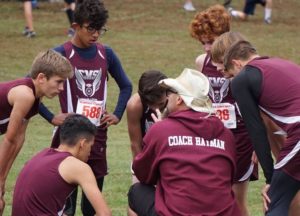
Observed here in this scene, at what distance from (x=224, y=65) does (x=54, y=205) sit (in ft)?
5.40

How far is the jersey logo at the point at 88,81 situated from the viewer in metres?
7.91

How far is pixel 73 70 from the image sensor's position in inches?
305

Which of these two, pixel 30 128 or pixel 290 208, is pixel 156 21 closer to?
pixel 30 128

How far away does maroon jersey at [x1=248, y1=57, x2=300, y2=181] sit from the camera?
631cm

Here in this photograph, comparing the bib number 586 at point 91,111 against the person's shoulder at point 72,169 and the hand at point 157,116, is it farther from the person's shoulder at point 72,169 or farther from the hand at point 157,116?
the person's shoulder at point 72,169

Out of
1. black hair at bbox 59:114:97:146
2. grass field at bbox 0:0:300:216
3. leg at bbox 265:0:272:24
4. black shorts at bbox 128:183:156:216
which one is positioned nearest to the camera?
black shorts at bbox 128:183:156:216

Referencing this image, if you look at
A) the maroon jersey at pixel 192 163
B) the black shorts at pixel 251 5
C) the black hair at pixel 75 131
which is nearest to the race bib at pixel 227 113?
the black hair at pixel 75 131

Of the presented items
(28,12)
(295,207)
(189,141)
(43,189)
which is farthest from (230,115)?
(28,12)

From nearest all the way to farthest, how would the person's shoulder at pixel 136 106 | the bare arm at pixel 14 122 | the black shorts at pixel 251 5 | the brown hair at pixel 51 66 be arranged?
the bare arm at pixel 14 122
the brown hair at pixel 51 66
the person's shoulder at pixel 136 106
the black shorts at pixel 251 5

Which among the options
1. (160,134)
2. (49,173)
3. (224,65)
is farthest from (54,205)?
(224,65)

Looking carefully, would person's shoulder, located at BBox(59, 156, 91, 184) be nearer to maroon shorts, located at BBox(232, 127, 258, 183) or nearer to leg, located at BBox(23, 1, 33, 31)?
maroon shorts, located at BBox(232, 127, 258, 183)

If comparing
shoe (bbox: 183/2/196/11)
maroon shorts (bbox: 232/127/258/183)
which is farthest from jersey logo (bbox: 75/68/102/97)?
shoe (bbox: 183/2/196/11)

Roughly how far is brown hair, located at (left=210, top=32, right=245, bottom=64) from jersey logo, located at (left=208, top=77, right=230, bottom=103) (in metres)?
0.34

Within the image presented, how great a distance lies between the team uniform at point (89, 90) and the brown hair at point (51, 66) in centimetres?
65
